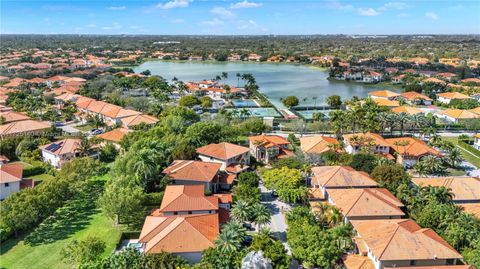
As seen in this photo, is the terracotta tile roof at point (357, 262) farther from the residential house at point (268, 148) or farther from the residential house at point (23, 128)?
the residential house at point (23, 128)

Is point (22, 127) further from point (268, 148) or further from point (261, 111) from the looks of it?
point (261, 111)

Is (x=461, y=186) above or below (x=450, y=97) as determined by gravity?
below

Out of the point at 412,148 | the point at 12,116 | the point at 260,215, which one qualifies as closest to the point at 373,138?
the point at 412,148

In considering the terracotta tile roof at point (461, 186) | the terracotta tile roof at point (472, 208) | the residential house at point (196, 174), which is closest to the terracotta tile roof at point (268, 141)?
the residential house at point (196, 174)

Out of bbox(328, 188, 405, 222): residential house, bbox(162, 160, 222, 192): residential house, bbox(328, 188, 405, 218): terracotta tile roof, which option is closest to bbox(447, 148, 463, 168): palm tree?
bbox(328, 188, 405, 218): terracotta tile roof

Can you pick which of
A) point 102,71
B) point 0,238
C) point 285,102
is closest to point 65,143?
point 0,238

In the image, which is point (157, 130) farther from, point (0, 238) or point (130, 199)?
point (0, 238)

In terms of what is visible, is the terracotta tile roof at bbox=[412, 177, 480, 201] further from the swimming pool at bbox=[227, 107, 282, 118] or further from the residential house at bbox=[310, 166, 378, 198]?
the swimming pool at bbox=[227, 107, 282, 118]
